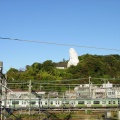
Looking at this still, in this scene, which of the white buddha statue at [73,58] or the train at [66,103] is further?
the white buddha statue at [73,58]

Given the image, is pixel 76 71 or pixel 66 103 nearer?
pixel 66 103

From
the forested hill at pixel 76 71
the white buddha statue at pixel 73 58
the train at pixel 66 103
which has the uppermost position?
the white buddha statue at pixel 73 58

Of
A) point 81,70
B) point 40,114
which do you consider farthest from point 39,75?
point 40,114

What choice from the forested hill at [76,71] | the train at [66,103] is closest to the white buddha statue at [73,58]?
the forested hill at [76,71]

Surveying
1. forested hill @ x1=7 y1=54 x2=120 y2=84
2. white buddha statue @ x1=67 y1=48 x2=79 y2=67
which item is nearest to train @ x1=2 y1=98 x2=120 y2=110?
forested hill @ x1=7 y1=54 x2=120 y2=84

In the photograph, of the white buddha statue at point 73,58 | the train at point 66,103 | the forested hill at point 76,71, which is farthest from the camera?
the white buddha statue at point 73,58

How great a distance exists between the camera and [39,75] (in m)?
27.1

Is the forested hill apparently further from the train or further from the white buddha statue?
the white buddha statue

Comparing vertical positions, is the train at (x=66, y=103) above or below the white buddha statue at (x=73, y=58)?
below

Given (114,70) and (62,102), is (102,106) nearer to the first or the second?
(62,102)

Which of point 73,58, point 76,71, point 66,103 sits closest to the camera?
Result: point 66,103

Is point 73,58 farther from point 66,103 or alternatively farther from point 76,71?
point 66,103

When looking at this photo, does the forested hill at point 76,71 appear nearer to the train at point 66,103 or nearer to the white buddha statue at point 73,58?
the train at point 66,103

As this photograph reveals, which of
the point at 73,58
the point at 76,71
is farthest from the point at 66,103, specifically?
the point at 73,58
